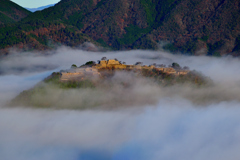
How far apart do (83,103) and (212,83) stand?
144 ft

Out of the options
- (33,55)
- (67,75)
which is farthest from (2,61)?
(67,75)

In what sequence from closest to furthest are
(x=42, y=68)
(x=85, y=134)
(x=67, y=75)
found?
(x=85, y=134) < (x=67, y=75) < (x=42, y=68)

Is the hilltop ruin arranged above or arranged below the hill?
above

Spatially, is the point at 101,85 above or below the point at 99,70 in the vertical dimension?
below

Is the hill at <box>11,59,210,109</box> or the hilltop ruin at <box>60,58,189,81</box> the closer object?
the hill at <box>11,59,210,109</box>

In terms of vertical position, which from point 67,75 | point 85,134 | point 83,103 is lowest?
point 85,134

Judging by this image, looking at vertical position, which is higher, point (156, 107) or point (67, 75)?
point (67, 75)

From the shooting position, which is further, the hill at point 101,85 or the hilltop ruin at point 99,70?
the hilltop ruin at point 99,70

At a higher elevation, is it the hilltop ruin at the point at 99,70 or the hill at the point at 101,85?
the hilltop ruin at the point at 99,70

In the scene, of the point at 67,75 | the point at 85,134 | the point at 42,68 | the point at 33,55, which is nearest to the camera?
the point at 85,134

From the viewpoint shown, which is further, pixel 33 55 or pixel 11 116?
pixel 33 55

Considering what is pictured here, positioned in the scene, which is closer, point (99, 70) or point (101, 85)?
point (101, 85)

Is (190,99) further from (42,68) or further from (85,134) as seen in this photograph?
(42,68)

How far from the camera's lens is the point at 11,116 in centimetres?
10212
